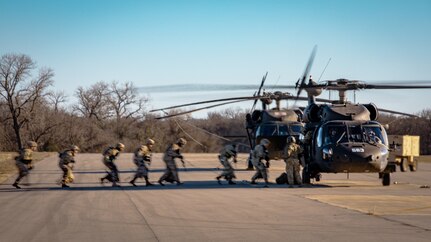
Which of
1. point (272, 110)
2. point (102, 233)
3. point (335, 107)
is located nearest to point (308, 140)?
point (335, 107)

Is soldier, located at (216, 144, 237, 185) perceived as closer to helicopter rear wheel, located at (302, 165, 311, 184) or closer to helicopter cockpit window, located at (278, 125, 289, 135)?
helicopter rear wheel, located at (302, 165, 311, 184)

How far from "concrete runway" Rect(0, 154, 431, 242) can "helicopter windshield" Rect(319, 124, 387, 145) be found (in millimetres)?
1992

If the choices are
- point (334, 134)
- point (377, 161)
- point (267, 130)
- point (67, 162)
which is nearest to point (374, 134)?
point (377, 161)

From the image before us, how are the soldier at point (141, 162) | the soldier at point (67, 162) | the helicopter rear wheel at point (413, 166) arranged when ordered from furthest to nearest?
the helicopter rear wheel at point (413, 166) < the soldier at point (141, 162) < the soldier at point (67, 162)

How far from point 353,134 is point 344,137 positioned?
14.2 inches

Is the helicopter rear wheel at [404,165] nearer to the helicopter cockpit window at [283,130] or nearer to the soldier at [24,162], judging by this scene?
the helicopter cockpit window at [283,130]

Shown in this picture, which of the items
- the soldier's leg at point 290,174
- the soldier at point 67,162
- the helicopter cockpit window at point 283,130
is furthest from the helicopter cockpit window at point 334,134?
the helicopter cockpit window at point 283,130

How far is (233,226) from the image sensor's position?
1230cm

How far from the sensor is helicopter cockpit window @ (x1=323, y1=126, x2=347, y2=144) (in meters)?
22.8

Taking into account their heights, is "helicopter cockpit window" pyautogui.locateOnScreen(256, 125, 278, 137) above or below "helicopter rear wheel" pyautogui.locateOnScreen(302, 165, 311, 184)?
above

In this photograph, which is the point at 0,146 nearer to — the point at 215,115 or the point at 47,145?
the point at 47,145

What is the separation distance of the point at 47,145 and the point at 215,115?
4026cm

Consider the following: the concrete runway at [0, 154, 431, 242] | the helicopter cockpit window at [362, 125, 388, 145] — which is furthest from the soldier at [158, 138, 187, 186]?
the helicopter cockpit window at [362, 125, 388, 145]

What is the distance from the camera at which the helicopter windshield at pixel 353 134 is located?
74.6 feet
